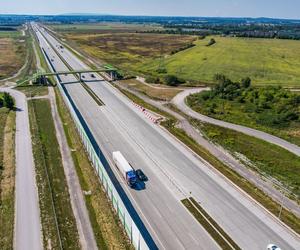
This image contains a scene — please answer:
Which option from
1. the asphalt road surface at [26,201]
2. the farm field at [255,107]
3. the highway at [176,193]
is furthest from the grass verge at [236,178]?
the asphalt road surface at [26,201]

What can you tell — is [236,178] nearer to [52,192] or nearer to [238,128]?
[238,128]

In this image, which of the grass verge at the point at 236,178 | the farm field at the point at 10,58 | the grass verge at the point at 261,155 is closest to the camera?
the grass verge at the point at 236,178

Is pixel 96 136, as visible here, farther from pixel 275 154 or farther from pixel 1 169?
pixel 275 154

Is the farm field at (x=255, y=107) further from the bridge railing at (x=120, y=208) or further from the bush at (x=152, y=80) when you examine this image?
the bridge railing at (x=120, y=208)

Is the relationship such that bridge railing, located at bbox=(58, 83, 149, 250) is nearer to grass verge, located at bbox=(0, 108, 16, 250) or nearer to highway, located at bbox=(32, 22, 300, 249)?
highway, located at bbox=(32, 22, 300, 249)

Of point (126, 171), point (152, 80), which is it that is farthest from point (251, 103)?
point (126, 171)
